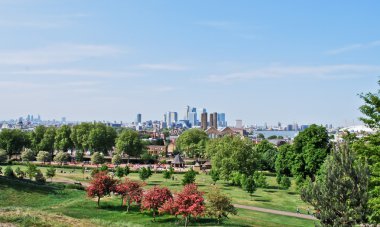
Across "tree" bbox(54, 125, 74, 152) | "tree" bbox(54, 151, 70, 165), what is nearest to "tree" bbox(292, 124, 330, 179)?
"tree" bbox(54, 151, 70, 165)

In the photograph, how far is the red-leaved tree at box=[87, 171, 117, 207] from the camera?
44.7 meters

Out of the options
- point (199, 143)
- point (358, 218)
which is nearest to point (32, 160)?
point (199, 143)

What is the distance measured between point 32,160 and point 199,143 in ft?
157

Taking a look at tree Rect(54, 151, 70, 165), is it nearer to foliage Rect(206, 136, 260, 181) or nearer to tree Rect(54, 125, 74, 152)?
tree Rect(54, 125, 74, 152)

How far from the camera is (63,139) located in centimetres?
11262

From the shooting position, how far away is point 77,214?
127ft

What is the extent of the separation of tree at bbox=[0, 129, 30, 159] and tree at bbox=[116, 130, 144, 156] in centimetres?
2658

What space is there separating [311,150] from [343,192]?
130ft

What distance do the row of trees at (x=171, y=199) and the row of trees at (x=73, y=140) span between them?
213ft

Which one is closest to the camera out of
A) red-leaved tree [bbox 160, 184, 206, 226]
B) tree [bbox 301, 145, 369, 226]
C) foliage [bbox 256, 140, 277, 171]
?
tree [bbox 301, 145, 369, 226]

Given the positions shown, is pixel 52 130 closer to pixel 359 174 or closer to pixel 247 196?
pixel 247 196

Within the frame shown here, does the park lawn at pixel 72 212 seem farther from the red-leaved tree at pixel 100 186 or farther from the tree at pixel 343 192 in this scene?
the tree at pixel 343 192

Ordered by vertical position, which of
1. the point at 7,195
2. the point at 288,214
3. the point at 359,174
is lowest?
the point at 288,214

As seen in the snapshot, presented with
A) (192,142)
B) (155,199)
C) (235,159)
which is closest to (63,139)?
(192,142)
